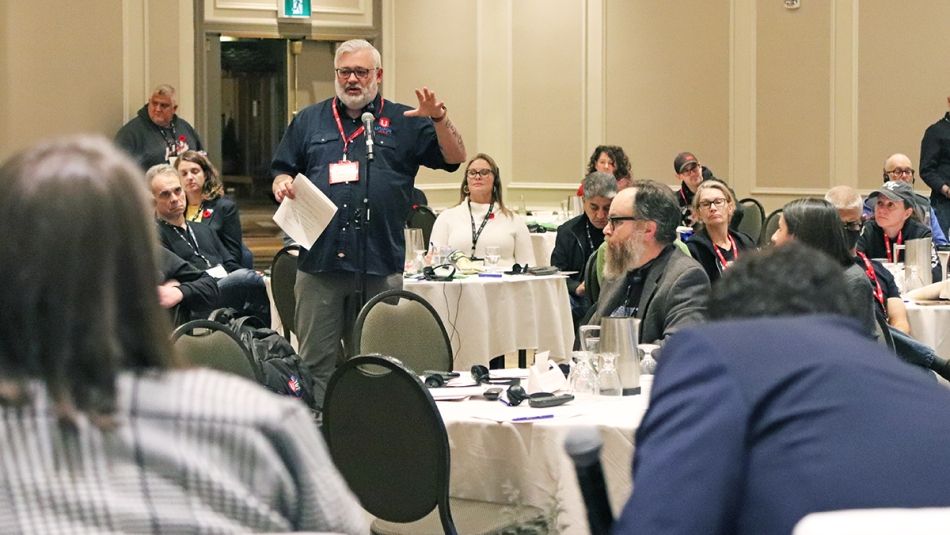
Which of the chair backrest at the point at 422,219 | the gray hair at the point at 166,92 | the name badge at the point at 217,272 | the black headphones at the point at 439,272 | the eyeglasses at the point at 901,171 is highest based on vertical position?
the gray hair at the point at 166,92

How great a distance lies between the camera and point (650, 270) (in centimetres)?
478

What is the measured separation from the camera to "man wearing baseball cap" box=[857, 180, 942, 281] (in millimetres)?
7484

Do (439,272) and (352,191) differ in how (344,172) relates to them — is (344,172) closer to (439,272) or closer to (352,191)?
(352,191)

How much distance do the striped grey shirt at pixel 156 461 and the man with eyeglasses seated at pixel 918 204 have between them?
6.75 meters

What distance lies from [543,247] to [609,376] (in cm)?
610

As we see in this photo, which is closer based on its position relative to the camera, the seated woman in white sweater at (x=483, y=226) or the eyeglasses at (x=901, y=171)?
the seated woman in white sweater at (x=483, y=226)

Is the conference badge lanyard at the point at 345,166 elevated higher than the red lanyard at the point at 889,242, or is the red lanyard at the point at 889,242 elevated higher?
the conference badge lanyard at the point at 345,166

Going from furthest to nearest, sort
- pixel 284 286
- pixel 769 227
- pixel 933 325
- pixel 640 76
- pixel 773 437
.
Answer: pixel 640 76 < pixel 769 227 < pixel 284 286 < pixel 933 325 < pixel 773 437

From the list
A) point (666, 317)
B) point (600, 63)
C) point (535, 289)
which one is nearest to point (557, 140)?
point (600, 63)

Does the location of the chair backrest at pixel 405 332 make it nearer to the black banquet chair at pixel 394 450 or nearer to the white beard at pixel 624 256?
the white beard at pixel 624 256

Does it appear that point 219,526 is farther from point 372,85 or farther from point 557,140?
point 557,140

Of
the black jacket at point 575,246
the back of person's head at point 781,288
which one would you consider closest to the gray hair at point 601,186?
the black jacket at point 575,246

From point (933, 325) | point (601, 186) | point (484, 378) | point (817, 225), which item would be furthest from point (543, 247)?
point (484, 378)

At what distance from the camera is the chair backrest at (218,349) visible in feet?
13.6
